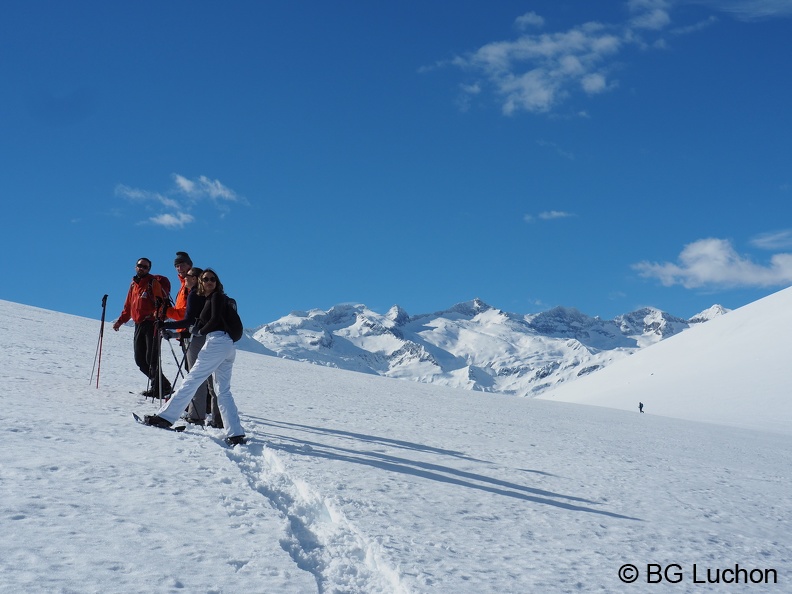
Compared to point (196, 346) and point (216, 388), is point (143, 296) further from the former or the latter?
point (216, 388)

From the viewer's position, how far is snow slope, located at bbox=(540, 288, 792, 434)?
35219 mm

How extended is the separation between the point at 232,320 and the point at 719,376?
43.0 m

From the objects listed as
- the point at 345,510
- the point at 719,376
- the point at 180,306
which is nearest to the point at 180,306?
the point at 180,306

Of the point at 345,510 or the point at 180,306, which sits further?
the point at 180,306

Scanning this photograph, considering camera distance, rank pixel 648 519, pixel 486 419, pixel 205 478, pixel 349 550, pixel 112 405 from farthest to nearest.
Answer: pixel 486 419
pixel 112 405
pixel 648 519
pixel 205 478
pixel 349 550

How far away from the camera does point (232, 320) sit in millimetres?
7801

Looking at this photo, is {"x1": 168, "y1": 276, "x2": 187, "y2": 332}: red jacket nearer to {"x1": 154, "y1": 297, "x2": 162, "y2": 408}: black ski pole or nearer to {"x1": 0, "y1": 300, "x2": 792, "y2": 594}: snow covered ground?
{"x1": 154, "y1": 297, "x2": 162, "y2": 408}: black ski pole

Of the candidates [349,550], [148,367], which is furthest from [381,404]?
[349,550]

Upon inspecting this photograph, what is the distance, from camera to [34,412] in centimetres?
746

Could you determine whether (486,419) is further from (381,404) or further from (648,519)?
(648,519)

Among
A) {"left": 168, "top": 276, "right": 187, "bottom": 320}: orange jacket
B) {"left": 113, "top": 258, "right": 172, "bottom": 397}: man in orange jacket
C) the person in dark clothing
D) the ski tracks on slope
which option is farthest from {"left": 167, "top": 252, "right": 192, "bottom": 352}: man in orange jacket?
the ski tracks on slope

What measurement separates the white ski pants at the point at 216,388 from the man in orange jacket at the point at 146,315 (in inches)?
97.7

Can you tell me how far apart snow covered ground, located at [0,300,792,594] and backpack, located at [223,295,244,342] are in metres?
1.30

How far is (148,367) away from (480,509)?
6.51 m
